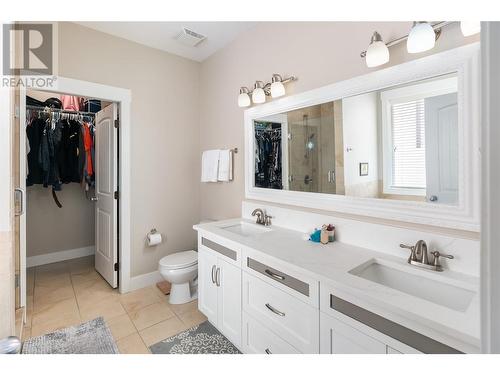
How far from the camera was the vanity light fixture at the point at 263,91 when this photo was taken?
6.34ft

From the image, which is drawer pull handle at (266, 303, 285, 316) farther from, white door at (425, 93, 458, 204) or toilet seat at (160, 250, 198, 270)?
toilet seat at (160, 250, 198, 270)

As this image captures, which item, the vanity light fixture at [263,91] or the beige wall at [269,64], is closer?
the beige wall at [269,64]

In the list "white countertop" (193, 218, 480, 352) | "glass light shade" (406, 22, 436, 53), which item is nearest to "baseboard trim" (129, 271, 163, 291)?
"white countertop" (193, 218, 480, 352)

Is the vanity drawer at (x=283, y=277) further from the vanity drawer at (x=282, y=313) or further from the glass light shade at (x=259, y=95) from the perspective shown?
the glass light shade at (x=259, y=95)

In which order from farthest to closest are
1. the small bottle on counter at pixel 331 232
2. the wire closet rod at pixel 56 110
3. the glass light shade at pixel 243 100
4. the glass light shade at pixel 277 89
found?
the wire closet rod at pixel 56 110 → the glass light shade at pixel 243 100 → the glass light shade at pixel 277 89 → the small bottle on counter at pixel 331 232

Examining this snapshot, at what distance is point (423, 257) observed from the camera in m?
1.21

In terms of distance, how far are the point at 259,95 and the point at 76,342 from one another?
7.74ft

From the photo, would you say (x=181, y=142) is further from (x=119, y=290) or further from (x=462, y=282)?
(x=462, y=282)

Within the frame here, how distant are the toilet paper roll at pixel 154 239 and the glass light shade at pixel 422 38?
2.60 metres

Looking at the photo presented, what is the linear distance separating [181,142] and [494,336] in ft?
9.43

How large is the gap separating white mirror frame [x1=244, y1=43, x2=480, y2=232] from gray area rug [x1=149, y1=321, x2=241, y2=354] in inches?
46.9

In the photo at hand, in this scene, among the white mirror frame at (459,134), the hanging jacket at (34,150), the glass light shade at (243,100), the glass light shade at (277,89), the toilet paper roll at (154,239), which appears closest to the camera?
the white mirror frame at (459,134)

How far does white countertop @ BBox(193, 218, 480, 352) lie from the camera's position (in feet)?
2.52

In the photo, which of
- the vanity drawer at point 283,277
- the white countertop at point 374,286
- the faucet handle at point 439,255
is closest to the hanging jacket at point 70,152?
the white countertop at point 374,286
